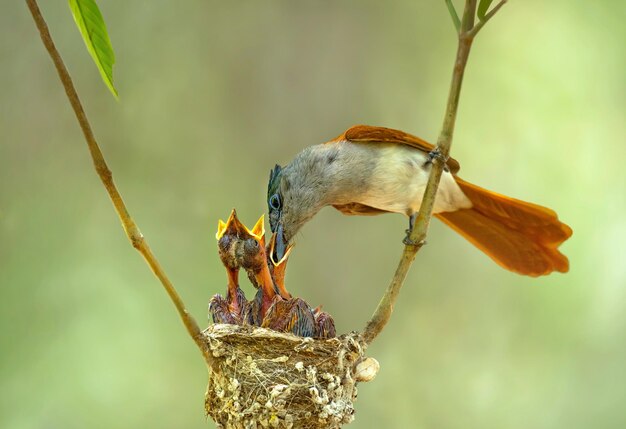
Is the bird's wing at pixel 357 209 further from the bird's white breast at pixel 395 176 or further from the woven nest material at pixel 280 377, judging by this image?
the woven nest material at pixel 280 377

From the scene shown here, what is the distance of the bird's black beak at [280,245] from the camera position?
9.56 feet

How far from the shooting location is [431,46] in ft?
15.1

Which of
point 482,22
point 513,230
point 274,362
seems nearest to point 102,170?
point 274,362

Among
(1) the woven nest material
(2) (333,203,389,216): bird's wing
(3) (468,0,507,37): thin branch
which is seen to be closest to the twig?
(3) (468,0,507,37): thin branch

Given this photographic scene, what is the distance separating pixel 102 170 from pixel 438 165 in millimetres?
821

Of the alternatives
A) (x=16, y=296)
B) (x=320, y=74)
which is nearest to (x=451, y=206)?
(x=320, y=74)

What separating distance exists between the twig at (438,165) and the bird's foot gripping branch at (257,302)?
0.18 meters

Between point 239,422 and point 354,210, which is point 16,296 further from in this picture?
point 239,422

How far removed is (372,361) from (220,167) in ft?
7.28

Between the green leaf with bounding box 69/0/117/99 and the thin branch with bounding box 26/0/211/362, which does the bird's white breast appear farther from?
the green leaf with bounding box 69/0/117/99

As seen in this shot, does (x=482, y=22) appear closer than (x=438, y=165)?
Yes

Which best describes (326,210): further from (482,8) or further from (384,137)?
(482,8)

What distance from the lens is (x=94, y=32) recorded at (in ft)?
6.00

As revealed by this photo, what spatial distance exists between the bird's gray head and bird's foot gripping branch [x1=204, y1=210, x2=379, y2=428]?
45 cm
